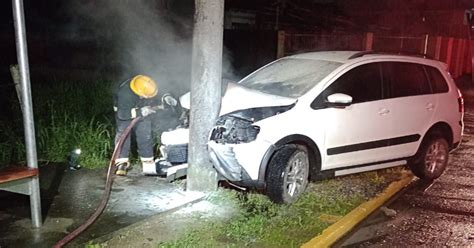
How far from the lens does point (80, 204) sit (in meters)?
5.44

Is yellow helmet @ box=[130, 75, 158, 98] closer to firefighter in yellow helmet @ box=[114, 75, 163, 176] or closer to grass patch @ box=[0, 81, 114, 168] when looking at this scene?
firefighter in yellow helmet @ box=[114, 75, 163, 176]

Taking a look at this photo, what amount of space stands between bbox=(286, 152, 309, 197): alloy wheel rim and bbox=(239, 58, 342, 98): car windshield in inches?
28.6

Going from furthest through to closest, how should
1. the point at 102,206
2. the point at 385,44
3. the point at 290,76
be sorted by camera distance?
the point at 385,44, the point at 290,76, the point at 102,206

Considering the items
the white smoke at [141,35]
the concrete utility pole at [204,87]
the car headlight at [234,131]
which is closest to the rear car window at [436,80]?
the car headlight at [234,131]

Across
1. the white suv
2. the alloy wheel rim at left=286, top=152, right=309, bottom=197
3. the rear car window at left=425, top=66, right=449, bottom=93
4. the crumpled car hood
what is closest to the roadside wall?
the rear car window at left=425, top=66, right=449, bottom=93

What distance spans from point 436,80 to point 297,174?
2.81 metres

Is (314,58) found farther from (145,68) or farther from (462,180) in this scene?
(145,68)

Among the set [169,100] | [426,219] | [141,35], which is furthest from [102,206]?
[141,35]

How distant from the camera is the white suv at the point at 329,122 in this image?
5527mm

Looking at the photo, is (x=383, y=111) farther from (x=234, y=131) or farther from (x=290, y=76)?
(x=234, y=131)

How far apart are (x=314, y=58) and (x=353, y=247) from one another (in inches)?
106

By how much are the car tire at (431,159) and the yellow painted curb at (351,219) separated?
339mm

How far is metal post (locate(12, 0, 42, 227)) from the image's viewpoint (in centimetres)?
439

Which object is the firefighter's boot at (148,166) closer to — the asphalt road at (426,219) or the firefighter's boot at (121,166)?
the firefighter's boot at (121,166)
